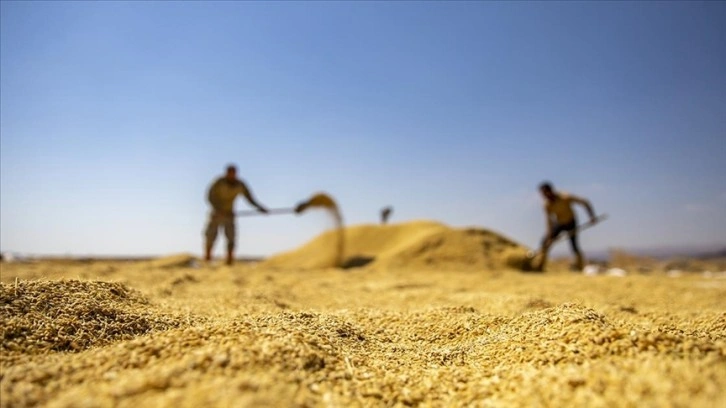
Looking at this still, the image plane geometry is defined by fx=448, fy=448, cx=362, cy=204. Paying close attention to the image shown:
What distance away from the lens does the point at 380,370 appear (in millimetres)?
1840

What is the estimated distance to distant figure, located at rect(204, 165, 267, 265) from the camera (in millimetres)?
9172

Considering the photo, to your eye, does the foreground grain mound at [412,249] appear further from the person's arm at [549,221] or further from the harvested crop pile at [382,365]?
the harvested crop pile at [382,365]

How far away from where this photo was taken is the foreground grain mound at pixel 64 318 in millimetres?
1838

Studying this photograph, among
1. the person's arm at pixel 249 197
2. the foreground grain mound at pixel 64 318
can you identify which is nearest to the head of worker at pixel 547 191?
the person's arm at pixel 249 197

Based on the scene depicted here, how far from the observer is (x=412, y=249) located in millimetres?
9898

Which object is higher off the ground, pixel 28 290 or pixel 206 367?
pixel 28 290

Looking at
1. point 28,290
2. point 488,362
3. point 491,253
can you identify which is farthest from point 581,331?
point 491,253

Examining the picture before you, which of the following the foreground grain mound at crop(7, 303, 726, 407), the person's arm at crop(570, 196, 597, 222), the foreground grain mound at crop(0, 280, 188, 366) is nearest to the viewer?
the foreground grain mound at crop(7, 303, 726, 407)

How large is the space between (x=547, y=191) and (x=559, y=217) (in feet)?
1.91

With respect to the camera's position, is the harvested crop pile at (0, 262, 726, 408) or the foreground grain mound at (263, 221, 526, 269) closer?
the harvested crop pile at (0, 262, 726, 408)

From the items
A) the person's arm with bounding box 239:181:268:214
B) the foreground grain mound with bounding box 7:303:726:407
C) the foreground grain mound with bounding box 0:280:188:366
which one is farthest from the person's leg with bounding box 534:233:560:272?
the foreground grain mound with bounding box 0:280:188:366

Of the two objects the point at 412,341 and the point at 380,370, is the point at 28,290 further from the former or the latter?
the point at 412,341

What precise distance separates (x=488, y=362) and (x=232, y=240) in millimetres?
7931

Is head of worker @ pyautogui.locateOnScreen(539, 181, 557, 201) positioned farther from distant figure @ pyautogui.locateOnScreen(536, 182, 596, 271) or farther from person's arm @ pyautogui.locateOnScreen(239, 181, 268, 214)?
person's arm @ pyautogui.locateOnScreen(239, 181, 268, 214)
